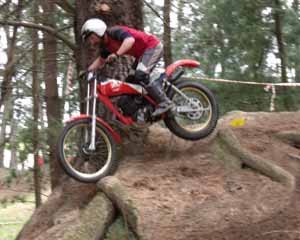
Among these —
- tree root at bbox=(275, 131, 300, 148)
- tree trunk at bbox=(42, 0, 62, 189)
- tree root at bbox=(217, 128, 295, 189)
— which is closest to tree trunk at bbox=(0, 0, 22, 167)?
tree trunk at bbox=(42, 0, 62, 189)

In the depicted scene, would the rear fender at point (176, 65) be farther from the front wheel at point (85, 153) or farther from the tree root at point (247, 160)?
the front wheel at point (85, 153)

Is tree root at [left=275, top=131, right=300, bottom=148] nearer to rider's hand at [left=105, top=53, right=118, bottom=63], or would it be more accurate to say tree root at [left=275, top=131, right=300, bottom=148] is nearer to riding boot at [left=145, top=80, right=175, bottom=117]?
riding boot at [left=145, top=80, right=175, bottom=117]

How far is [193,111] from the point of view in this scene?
264 inches

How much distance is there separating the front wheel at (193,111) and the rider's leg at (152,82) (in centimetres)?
24

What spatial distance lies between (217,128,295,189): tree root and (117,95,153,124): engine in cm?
101

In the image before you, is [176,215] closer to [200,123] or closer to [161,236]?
[161,236]

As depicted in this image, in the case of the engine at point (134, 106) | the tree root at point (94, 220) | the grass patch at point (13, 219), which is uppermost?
the engine at point (134, 106)

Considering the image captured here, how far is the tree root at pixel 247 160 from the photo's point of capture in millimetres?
6129

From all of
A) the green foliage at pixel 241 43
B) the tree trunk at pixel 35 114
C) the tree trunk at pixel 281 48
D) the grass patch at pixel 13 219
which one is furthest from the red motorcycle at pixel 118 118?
the grass patch at pixel 13 219

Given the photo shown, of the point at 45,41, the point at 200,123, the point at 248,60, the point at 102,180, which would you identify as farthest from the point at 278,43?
the point at 102,180

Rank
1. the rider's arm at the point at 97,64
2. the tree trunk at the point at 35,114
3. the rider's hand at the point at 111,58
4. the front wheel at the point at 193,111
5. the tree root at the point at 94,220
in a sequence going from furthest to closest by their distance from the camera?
the tree trunk at the point at 35,114, the front wheel at the point at 193,111, the rider's arm at the point at 97,64, the rider's hand at the point at 111,58, the tree root at the point at 94,220

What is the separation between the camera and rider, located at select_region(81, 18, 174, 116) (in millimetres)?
6090

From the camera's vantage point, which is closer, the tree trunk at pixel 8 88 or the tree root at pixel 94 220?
the tree root at pixel 94 220

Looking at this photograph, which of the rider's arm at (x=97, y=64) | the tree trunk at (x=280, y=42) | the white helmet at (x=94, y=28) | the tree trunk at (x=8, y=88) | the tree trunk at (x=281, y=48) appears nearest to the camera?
the white helmet at (x=94, y=28)
